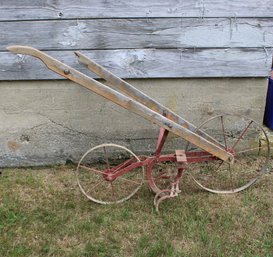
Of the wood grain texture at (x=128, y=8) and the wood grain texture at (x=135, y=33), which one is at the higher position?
the wood grain texture at (x=128, y=8)

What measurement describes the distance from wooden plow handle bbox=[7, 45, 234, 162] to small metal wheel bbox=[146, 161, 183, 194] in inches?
12.6

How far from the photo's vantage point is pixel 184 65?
12.3 ft

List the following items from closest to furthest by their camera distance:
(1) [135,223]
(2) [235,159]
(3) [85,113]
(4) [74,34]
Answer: (1) [135,223], (4) [74,34], (2) [235,159], (3) [85,113]

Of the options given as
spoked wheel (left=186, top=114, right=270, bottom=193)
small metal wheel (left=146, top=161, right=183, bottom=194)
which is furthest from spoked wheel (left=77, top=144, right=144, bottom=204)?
spoked wheel (left=186, top=114, right=270, bottom=193)

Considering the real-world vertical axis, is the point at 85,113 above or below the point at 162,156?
above

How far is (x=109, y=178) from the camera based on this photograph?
3.32 m

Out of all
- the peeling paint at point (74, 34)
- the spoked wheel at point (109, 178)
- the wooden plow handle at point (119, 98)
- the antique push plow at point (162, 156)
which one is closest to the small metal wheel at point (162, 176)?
the antique push plow at point (162, 156)

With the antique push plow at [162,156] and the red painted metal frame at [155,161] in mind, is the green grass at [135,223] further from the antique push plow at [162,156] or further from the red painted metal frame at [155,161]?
the red painted metal frame at [155,161]

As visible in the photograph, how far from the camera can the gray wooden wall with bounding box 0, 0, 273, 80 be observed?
11.8 feet

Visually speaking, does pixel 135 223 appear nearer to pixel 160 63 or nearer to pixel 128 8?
pixel 160 63

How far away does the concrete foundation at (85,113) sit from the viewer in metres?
3.85

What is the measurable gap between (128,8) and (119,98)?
103 cm

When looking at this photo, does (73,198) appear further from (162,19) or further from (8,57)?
(162,19)

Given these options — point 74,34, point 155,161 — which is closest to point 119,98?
point 155,161
